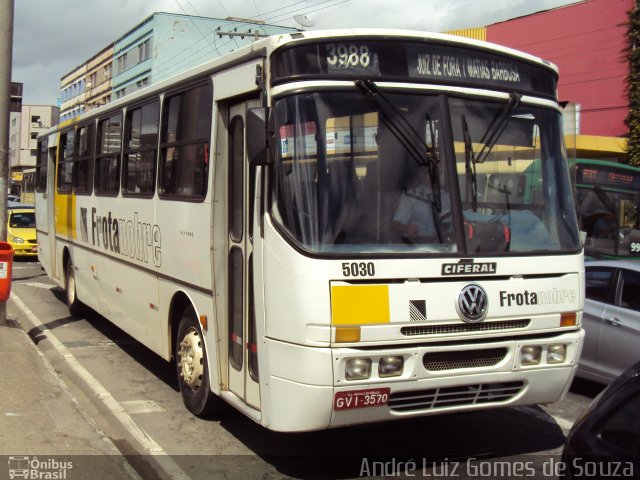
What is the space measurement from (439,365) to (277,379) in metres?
1.10

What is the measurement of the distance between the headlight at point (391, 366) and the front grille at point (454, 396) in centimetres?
15

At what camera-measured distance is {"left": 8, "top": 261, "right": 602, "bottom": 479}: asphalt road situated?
211 inches

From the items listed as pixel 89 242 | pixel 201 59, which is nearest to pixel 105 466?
pixel 89 242

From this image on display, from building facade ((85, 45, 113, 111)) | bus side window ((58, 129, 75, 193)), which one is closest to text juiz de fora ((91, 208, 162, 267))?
bus side window ((58, 129, 75, 193))

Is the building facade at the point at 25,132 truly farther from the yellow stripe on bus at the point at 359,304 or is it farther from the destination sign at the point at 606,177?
the yellow stripe on bus at the point at 359,304

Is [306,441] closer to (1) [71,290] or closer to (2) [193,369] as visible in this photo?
(2) [193,369]

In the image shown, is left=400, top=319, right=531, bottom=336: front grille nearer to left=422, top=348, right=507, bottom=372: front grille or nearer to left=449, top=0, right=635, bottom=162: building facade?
left=422, top=348, right=507, bottom=372: front grille

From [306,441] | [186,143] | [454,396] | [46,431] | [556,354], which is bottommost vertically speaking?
[306,441]

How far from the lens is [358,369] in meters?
4.57

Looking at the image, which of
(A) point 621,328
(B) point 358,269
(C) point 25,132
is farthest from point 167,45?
(B) point 358,269

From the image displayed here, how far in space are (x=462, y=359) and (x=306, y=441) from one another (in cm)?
175

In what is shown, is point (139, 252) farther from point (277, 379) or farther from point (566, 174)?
point (566, 174)

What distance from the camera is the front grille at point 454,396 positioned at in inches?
189

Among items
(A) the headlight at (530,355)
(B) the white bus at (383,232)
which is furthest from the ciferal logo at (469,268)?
(A) the headlight at (530,355)
